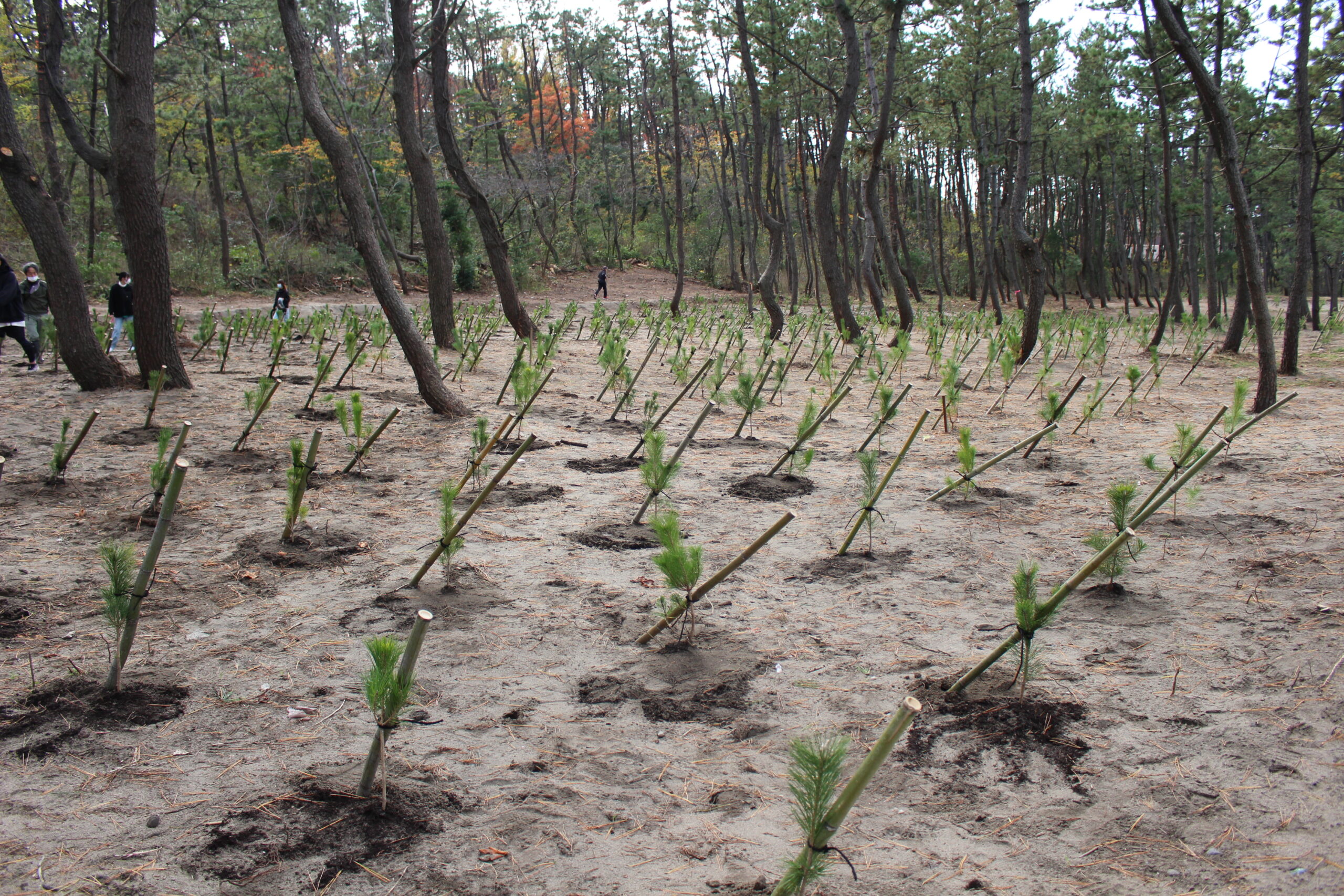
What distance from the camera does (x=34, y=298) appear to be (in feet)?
29.8

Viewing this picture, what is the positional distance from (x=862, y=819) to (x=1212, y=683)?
1374mm

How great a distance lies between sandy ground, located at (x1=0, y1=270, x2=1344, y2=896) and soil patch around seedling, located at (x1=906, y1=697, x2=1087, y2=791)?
10mm

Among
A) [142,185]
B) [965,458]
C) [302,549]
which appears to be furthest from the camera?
[142,185]

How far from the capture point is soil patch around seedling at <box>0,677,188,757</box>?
2154 mm

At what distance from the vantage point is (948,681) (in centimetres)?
261

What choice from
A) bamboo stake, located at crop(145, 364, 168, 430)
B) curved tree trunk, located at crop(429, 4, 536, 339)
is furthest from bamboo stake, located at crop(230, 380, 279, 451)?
curved tree trunk, located at crop(429, 4, 536, 339)

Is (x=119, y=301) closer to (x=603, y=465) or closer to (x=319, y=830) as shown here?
(x=603, y=465)

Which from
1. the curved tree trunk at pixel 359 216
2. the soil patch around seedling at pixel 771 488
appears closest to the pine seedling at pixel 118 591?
the soil patch around seedling at pixel 771 488

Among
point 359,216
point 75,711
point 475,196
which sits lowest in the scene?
point 75,711

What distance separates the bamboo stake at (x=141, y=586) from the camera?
2.34 meters

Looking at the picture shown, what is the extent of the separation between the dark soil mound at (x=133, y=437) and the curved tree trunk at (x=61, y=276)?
5.95 feet

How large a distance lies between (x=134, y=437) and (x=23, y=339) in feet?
13.3

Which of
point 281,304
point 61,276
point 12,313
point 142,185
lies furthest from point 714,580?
point 281,304

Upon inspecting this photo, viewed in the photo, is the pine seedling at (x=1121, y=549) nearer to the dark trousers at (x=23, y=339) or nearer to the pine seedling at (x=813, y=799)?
the pine seedling at (x=813, y=799)
